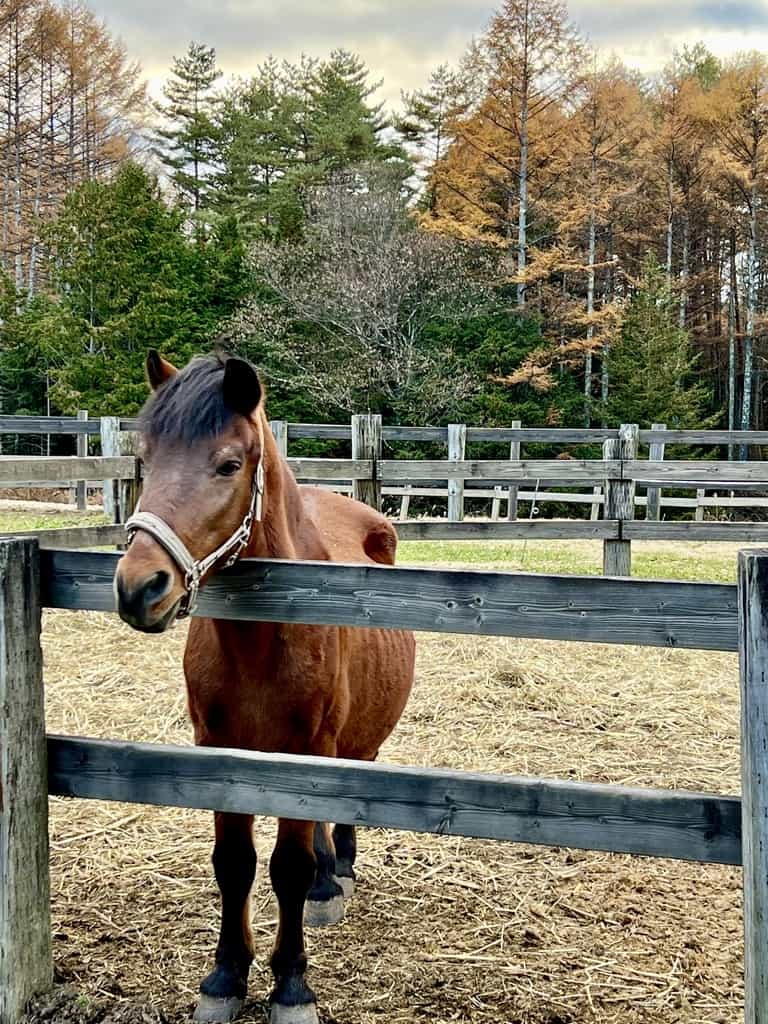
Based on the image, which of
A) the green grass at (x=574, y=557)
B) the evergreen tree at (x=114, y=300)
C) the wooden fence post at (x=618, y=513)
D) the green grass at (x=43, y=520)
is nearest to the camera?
the wooden fence post at (x=618, y=513)

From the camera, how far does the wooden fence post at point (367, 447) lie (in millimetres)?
8719

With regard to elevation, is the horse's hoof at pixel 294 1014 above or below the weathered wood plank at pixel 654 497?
below

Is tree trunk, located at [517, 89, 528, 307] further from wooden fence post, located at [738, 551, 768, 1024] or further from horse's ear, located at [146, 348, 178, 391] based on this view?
wooden fence post, located at [738, 551, 768, 1024]

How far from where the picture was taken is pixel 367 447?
28.8 feet

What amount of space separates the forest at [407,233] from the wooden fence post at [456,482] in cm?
967

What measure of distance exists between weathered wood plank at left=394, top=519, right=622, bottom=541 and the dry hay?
126 inches

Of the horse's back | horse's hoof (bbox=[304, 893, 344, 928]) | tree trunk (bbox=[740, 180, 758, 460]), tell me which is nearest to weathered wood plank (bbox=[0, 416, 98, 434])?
the horse's back

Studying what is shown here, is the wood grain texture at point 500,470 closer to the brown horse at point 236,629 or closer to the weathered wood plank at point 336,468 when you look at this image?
the weathered wood plank at point 336,468

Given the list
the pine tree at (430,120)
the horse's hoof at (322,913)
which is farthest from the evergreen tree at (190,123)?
the horse's hoof at (322,913)

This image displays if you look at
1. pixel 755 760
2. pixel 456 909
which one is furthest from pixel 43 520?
A: pixel 755 760

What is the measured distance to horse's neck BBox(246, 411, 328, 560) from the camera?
256 centimetres

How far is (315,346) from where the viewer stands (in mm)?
23500

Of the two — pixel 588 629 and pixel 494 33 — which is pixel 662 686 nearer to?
pixel 588 629

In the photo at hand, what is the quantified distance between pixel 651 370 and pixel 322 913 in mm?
23109
